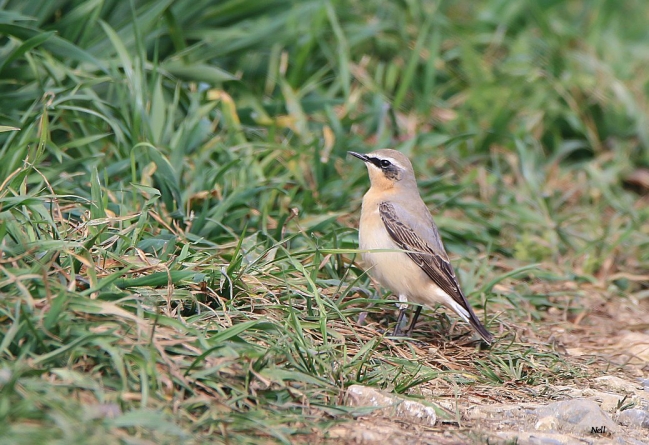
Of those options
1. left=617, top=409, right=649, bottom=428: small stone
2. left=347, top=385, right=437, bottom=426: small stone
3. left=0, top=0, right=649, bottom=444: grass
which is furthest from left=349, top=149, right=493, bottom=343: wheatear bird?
left=347, top=385, right=437, bottom=426: small stone

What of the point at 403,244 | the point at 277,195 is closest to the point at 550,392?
the point at 403,244

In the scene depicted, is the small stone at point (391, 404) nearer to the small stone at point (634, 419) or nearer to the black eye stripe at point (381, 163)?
the small stone at point (634, 419)

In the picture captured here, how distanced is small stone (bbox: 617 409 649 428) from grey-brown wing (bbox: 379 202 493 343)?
1196mm

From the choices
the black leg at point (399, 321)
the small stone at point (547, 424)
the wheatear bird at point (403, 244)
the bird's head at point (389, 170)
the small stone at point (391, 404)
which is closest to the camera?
the small stone at point (391, 404)

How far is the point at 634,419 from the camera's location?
4992 millimetres

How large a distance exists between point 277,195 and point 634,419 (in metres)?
3.34

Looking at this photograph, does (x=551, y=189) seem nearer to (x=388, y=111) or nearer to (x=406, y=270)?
(x=388, y=111)

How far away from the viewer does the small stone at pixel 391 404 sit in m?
4.55

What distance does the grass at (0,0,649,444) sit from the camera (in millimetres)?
4172

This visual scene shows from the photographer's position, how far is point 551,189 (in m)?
8.72

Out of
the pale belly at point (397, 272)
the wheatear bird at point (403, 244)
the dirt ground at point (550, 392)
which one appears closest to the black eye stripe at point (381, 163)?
the wheatear bird at point (403, 244)

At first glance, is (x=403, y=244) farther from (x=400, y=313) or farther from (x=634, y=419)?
(x=634, y=419)

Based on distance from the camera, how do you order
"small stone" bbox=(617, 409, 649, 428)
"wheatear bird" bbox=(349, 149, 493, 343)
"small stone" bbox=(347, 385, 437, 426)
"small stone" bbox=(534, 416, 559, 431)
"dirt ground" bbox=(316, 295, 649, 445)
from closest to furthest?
1. "dirt ground" bbox=(316, 295, 649, 445)
2. "small stone" bbox=(347, 385, 437, 426)
3. "small stone" bbox=(534, 416, 559, 431)
4. "small stone" bbox=(617, 409, 649, 428)
5. "wheatear bird" bbox=(349, 149, 493, 343)

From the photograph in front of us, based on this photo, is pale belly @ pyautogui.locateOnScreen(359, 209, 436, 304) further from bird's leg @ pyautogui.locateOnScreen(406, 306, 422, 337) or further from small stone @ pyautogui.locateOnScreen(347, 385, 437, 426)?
small stone @ pyautogui.locateOnScreen(347, 385, 437, 426)
